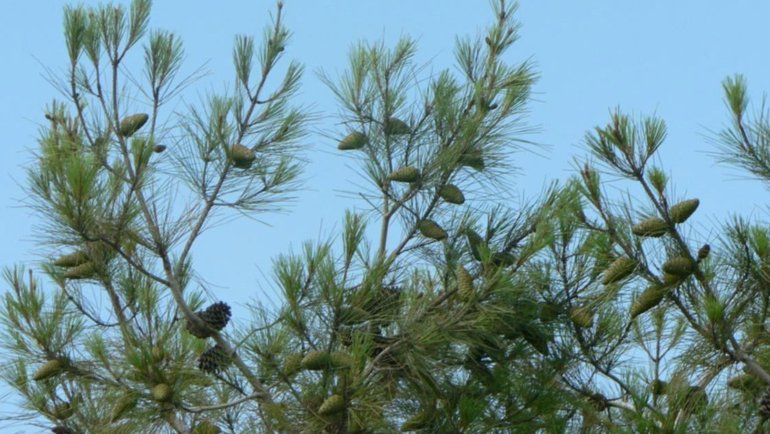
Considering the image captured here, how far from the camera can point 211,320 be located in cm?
364

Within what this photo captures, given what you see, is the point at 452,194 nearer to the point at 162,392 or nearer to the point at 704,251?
the point at 704,251

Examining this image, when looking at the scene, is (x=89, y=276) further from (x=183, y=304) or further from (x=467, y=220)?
(x=467, y=220)

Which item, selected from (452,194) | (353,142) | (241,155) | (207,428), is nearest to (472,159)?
(452,194)

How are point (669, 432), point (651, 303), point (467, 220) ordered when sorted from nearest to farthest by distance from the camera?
point (669, 432) < point (651, 303) < point (467, 220)

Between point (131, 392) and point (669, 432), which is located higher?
point (131, 392)

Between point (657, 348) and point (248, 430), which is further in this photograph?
point (657, 348)

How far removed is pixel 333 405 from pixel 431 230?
86 cm

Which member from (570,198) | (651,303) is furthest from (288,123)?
(651,303)

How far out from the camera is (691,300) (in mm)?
3555

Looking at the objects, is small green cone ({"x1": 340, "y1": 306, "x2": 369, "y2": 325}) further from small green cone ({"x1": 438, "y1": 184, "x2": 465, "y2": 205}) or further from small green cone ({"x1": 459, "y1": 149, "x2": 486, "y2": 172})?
small green cone ({"x1": 459, "y1": 149, "x2": 486, "y2": 172})

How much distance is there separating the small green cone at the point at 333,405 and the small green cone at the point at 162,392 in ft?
1.19

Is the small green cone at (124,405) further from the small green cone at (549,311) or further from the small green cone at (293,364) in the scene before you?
the small green cone at (549,311)

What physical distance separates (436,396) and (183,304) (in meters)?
0.65

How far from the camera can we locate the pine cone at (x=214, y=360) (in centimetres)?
364
